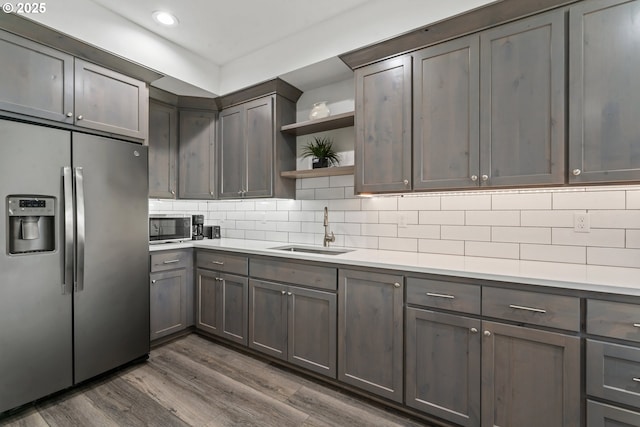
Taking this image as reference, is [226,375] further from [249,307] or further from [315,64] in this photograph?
[315,64]

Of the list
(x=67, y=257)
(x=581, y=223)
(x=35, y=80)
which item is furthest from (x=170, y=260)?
(x=581, y=223)

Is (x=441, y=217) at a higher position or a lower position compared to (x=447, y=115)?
lower

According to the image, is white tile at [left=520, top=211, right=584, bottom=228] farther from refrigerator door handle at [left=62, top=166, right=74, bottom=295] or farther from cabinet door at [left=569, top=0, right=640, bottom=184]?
refrigerator door handle at [left=62, top=166, right=74, bottom=295]

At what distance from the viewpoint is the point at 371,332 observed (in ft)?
6.16

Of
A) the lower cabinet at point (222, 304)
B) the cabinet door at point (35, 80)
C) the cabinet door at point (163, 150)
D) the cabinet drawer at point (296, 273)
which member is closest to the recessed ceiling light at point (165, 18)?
the cabinet door at point (35, 80)

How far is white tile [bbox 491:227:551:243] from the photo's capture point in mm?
1842

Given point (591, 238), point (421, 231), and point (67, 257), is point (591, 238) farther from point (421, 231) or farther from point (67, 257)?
point (67, 257)

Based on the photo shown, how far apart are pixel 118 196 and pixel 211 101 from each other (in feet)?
4.81

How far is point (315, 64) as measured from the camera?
7.86ft

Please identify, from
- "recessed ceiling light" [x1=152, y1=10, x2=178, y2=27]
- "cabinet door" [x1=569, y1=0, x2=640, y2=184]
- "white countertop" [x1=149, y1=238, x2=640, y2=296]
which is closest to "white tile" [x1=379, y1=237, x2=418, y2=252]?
"white countertop" [x1=149, y1=238, x2=640, y2=296]

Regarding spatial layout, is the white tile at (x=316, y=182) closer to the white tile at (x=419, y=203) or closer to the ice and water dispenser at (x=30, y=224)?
the white tile at (x=419, y=203)

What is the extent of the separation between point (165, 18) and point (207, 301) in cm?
242

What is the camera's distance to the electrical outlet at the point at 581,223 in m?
1.73

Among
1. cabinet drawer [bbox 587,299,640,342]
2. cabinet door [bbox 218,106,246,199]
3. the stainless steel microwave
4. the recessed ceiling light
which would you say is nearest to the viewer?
cabinet drawer [bbox 587,299,640,342]
